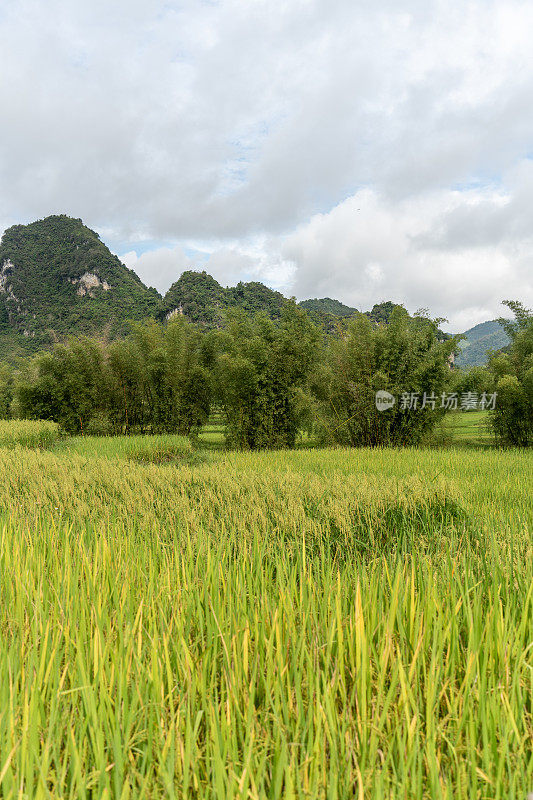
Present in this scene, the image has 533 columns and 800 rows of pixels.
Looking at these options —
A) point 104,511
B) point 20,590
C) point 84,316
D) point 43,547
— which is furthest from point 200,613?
point 84,316

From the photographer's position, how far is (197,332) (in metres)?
14.7

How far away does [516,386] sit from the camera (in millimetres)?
11266

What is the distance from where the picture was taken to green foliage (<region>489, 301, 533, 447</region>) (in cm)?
1132

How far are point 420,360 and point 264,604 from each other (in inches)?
418

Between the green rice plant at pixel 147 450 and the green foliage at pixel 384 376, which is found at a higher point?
the green foliage at pixel 384 376

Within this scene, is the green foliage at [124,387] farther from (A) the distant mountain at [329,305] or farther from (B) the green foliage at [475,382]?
(A) the distant mountain at [329,305]

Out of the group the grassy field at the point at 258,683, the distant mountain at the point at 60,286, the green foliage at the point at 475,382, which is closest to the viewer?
the grassy field at the point at 258,683

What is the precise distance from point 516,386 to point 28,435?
1306cm

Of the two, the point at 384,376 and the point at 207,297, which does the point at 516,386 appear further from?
the point at 207,297

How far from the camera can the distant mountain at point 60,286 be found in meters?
50.8

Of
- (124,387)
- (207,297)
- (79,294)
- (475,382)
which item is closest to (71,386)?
(124,387)

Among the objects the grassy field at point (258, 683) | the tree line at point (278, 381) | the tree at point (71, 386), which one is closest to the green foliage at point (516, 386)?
the tree line at point (278, 381)

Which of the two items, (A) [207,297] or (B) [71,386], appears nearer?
(B) [71,386]

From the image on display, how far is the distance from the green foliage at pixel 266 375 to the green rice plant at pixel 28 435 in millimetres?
5052
